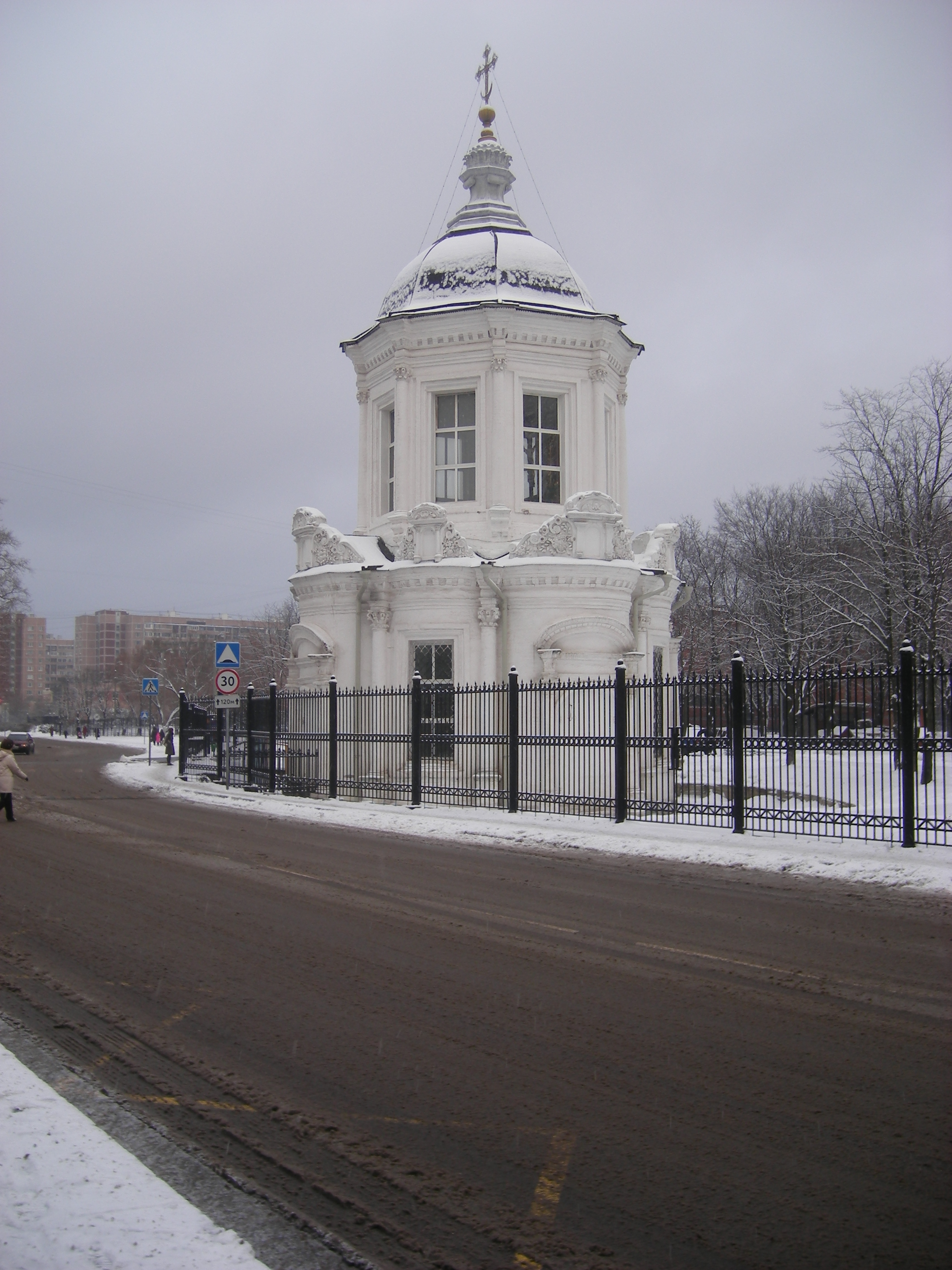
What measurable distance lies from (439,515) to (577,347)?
567 cm

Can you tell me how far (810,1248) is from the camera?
356 cm

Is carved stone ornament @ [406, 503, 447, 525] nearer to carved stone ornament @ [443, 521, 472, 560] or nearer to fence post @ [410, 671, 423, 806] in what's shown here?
carved stone ornament @ [443, 521, 472, 560]

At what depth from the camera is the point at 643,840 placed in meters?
14.7

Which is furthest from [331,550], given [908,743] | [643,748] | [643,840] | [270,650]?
[270,650]

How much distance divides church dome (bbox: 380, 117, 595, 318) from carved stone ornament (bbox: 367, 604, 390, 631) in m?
6.95

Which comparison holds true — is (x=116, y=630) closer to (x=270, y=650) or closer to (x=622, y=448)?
(x=270, y=650)

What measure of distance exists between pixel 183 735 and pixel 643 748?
16.4 m

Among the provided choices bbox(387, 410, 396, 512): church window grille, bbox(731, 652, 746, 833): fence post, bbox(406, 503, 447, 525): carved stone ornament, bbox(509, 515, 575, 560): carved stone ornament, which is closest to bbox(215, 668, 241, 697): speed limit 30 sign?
bbox(406, 503, 447, 525): carved stone ornament

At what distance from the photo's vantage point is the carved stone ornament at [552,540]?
22609 millimetres

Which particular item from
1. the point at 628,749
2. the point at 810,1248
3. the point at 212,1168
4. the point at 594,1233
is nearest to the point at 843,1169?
the point at 810,1248

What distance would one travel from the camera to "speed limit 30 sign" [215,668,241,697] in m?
23.5

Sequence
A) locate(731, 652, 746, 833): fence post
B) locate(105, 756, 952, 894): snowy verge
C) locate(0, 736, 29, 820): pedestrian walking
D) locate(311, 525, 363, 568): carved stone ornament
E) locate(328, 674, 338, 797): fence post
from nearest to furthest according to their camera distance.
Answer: locate(105, 756, 952, 894): snowy verge
locate(731, 652, 746, 833): fence post
locate(0, 736, 29, 820): pedestrian walking
locate(328, 674, 338, 797): fence post
locate(311, 525, 363, 568): carved stone ornament

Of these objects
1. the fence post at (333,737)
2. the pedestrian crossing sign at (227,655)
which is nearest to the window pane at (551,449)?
the fence post at (333,737)

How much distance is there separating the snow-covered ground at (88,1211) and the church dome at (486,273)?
21.7 meters
